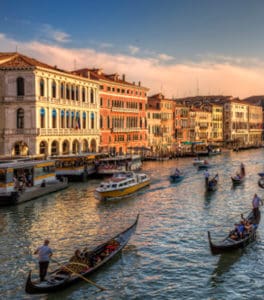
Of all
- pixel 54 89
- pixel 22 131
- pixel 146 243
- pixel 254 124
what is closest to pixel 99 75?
pixel 54 89

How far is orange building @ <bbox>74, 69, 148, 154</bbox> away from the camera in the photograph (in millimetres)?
41250

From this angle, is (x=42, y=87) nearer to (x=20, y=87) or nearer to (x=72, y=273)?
(x=20, y=87)

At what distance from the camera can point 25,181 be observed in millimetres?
21500

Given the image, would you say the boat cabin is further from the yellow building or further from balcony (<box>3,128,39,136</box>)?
the yellow building

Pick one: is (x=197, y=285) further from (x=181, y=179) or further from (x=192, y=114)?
(x=192, y=114)

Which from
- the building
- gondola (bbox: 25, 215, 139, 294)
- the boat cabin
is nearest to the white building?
the boat cabin

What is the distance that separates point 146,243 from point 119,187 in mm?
7826

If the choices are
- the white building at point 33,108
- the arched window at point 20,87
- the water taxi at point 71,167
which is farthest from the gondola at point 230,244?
the arched window at point 20,87

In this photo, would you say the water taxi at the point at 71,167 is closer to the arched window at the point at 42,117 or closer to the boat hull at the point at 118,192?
the arched window at the point at 42,117

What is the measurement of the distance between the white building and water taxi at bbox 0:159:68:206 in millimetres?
6973

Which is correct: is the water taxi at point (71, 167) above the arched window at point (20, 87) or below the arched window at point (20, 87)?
below

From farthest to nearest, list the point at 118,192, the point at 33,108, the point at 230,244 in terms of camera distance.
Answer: the point at 33,108 < the point at 118,192 < the point at 230,244

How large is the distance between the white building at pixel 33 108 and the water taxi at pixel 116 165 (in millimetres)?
3701

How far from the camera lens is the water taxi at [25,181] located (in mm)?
19094
